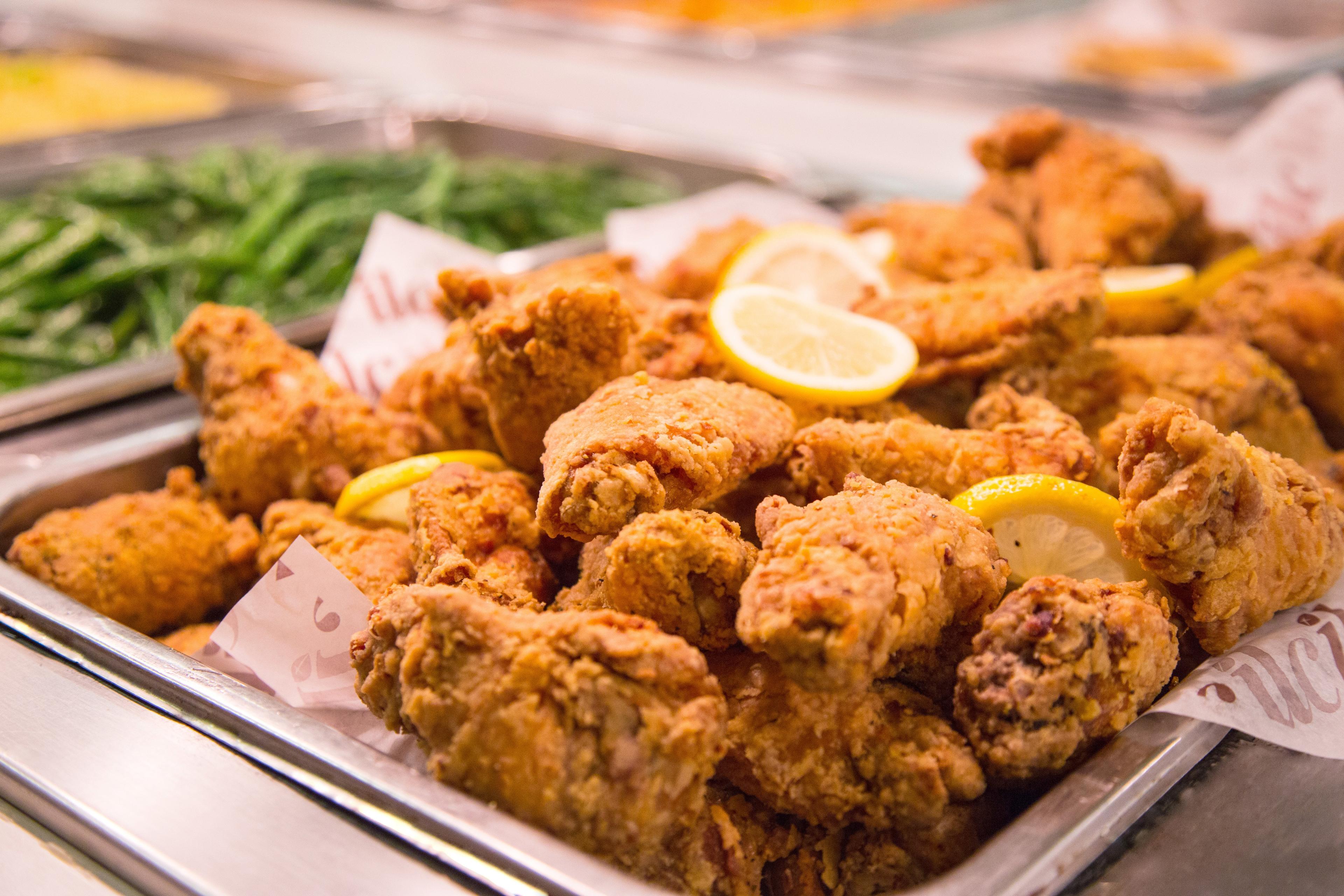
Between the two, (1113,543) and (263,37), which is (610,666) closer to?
(1113,543)

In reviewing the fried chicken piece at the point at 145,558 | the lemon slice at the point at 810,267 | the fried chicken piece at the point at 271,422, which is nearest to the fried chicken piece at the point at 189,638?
the fried chicken piece at the point at 145,558

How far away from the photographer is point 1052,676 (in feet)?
4.33

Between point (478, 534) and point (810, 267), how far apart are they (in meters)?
1.09

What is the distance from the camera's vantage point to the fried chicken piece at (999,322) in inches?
79.4

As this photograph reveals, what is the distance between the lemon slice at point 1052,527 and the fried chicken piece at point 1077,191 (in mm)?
979

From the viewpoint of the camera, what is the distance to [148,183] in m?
4.14

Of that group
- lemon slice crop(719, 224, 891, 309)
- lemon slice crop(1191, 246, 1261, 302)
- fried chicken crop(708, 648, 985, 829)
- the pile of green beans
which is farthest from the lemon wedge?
the pile of green beans

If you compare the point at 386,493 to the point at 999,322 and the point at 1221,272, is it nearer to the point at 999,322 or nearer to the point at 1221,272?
the point at 999,322

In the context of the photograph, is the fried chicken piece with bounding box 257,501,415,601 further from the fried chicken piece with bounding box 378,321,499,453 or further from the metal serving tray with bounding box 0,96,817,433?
the metal serving tray with bounding box 0,96,817,433

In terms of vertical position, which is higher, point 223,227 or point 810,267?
point 810,267

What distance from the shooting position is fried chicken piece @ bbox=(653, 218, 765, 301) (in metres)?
2.53

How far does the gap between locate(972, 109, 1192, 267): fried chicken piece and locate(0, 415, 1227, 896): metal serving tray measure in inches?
55.0

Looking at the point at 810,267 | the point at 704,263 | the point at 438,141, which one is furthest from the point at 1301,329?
the point at 438,141

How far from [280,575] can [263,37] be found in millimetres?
5822
